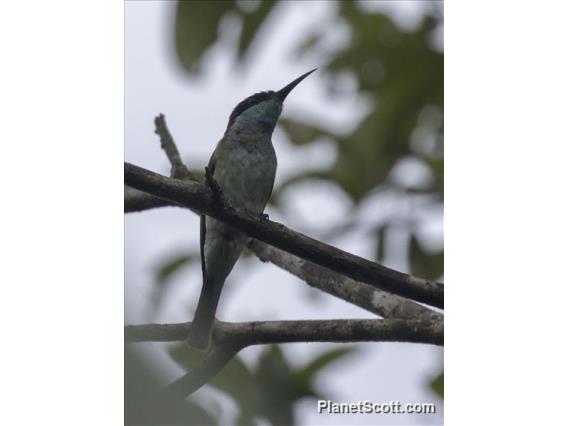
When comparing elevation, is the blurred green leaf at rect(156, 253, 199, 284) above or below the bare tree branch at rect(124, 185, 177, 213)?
below

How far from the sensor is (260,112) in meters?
5.39

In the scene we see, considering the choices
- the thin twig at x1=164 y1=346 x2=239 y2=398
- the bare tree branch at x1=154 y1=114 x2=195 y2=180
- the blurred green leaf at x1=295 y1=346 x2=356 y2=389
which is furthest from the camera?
the bare tree branch at x1=154 y1=114 x2=195 y2=180

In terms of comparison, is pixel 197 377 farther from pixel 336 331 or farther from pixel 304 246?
pixel 336 331

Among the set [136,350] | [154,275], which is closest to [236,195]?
[154,275]

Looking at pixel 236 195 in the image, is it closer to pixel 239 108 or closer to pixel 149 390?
pixel 239 108

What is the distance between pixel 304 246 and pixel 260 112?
7.61 feet

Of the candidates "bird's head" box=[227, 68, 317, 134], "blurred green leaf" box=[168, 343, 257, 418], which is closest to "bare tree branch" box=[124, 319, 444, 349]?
"blurred green leaf" box=[168, 343, 257, 418]

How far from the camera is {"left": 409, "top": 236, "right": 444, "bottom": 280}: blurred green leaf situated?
4.01 m

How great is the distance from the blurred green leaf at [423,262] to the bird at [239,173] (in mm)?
1056

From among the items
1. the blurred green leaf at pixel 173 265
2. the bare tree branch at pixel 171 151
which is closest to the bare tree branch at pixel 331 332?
the blurred green leaf at pixel 173 265

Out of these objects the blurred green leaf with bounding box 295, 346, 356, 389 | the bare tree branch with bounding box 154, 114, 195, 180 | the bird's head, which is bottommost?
the blurred green leaf with bounding box 295, 346, 356, 389

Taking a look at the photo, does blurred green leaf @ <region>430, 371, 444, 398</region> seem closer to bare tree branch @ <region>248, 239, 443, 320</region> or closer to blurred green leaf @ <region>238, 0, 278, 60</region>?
bare tree branch @ <region>248, 239, 443, 320</region>

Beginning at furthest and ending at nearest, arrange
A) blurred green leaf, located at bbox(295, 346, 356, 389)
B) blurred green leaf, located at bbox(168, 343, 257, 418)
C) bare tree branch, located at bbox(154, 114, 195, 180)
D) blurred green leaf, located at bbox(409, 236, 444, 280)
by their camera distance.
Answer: bare tree branch, located at bbox(154, 114, 195, 180)
blurred green leaf, located at bbox(409, 236, 444, 280)
blurred green leaf, located at bbox(295, 346, 356, 389)
blurred green leaf, located at bbox(168, 343, 257, 418)

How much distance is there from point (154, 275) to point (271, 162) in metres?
1.71
